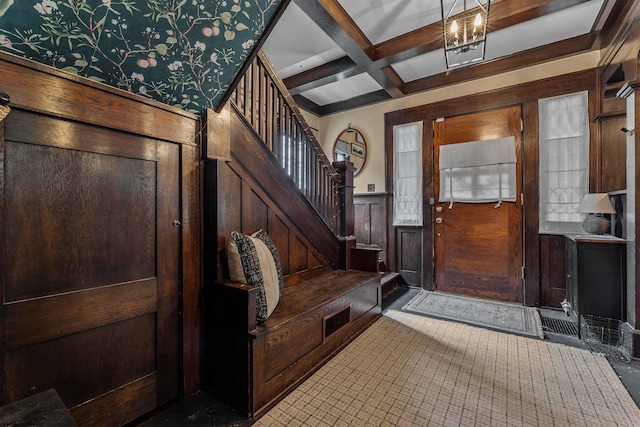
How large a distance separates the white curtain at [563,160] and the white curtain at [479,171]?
31 cm

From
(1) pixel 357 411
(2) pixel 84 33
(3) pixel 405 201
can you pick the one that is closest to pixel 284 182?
(2) pixel 84 33

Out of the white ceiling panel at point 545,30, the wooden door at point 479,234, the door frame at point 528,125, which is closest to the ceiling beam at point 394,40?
the white ceiling panel at point 545,30

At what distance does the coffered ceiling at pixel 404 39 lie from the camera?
7.84ft

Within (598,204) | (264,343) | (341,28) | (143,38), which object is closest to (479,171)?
(598,204)

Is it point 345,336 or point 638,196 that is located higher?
point 638,196

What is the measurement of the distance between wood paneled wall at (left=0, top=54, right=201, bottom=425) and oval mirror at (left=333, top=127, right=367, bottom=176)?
A: 3117 mm

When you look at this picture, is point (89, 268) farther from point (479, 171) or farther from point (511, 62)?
point (511, 62)

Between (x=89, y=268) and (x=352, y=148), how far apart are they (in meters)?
3.85

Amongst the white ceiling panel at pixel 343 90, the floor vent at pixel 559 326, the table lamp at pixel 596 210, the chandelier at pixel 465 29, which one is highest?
the white ceiling panel at pixel 343 90

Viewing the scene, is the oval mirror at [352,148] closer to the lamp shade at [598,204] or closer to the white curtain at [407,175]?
the white curtain at [407,175]

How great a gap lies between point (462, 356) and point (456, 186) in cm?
225

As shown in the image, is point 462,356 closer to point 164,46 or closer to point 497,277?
point 497,277

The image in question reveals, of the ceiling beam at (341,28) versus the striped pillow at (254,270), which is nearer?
the striped pillow at (254,270)

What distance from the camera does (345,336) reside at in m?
2.29
